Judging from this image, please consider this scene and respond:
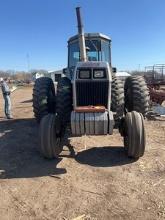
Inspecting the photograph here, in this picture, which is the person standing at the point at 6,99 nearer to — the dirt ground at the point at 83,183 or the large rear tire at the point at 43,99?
the large rear tire at the point at 43,99

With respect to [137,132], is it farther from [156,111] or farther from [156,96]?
[156,96]

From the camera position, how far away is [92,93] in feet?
25.1

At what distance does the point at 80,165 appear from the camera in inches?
284

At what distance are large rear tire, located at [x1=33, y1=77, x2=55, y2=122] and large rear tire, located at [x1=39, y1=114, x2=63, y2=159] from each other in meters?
2.21

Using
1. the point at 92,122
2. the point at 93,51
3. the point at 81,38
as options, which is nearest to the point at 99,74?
the point at 92,122

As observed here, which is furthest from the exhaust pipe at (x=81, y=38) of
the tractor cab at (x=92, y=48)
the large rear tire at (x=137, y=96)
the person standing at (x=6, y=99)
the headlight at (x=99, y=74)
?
the person standing at (x=6, y=99)

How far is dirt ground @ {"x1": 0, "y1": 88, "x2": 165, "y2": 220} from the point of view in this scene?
203 inches

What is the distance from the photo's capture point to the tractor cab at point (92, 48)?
9.91m

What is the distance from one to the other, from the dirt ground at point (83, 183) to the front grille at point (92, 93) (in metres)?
1.16

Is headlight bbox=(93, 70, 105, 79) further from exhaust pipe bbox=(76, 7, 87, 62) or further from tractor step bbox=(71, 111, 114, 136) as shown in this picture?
exhaust pipe bbox=(76, 7, 87, 62)

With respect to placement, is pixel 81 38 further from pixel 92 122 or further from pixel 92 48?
pixel 92 122

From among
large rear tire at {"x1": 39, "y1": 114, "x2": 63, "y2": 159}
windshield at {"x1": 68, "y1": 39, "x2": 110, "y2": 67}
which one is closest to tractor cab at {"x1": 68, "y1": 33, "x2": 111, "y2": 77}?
windshield at {"x1": 68, "y1": 39, "x2": 110, "y2": 67}

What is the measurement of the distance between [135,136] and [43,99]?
3.38 m

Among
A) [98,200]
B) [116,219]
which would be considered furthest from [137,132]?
[116,219]
